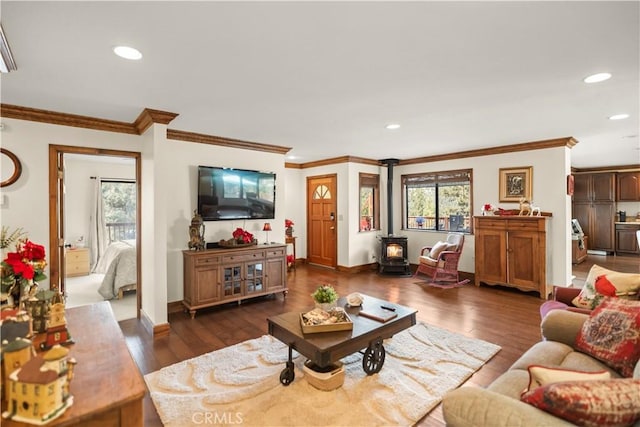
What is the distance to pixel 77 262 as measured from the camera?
6.19 metres

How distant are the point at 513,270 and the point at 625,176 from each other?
6.11 m

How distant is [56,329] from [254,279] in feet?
9.98

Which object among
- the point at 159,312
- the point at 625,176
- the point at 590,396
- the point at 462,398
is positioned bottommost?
the point at 159,312

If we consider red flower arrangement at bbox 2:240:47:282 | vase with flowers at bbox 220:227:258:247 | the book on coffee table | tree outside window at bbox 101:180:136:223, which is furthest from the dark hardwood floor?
tree outside window at bbox 101:180:136:223

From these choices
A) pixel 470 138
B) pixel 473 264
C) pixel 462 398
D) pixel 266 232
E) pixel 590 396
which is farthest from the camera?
pixel 473 264

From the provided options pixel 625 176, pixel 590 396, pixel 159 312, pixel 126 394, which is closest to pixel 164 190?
pixel 159 312

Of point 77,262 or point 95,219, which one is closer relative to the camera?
point 77,262

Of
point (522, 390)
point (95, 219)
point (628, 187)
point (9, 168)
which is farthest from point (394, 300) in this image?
point (628, 187)

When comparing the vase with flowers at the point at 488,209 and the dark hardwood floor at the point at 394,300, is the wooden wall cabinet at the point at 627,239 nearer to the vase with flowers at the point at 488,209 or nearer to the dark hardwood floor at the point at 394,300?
the dark hardwood floor at the point at 394,300

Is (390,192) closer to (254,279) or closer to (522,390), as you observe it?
(254,279)

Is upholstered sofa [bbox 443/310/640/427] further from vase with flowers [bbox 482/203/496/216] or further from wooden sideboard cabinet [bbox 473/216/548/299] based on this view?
vase with flowers [bbox 482/203/496/216]

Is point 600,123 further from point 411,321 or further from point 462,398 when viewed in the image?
point 462,398

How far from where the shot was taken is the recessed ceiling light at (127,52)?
6.75 feet

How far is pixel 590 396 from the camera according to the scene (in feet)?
3.58
